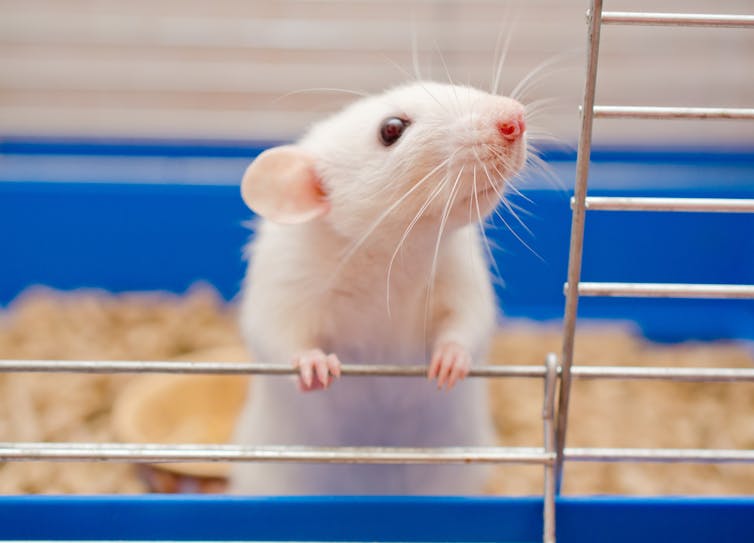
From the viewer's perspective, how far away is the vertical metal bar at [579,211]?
3.56ft

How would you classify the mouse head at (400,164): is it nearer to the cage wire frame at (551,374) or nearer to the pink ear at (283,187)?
the pink ear at (283,187)

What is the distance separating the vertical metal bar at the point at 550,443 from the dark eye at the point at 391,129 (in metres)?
0.45

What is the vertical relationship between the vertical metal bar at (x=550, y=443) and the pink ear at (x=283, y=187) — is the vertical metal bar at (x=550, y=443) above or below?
below

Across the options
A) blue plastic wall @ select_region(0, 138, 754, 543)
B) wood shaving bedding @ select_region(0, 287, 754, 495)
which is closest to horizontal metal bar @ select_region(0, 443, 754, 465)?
wood shaving bedding @ select_region(0, 287, 754, 495)

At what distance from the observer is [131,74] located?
4.00 m

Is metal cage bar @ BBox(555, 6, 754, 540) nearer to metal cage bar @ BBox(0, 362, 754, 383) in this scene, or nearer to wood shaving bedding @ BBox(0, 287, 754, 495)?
metal cage bar @ BBox(0, 362, 754, 383)

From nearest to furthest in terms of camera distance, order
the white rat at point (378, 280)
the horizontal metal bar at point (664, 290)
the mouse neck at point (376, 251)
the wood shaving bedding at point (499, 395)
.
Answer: the horizontal metal bar at point (664, 290)
the white rat at point (378, 280)
the mouse neck at point (376, 251)
the wood shaving bedding at point (499, 395)

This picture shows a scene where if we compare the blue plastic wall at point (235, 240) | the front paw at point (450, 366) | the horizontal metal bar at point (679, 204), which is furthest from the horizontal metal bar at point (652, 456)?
the blue plastic wall at point (235, 240)

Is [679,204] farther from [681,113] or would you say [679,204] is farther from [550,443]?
[550,443]

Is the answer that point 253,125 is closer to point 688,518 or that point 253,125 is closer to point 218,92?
point 218,92

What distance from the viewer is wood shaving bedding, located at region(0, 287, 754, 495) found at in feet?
7.07

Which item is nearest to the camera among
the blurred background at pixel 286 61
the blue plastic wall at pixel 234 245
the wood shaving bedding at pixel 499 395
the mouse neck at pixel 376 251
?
the mouse neck at pixel 376 251

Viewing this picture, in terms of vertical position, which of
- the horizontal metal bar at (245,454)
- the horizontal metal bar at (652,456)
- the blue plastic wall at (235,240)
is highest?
the blue plastic wall at (235,240)

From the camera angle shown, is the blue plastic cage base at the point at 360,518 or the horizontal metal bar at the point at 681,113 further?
the blue plastic cage base at the point at 360,518
